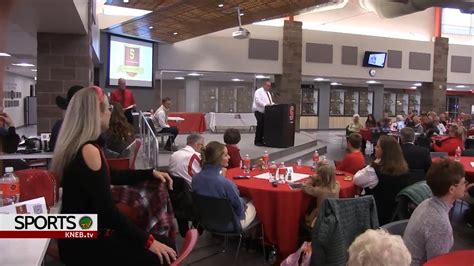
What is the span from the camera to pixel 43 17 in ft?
18.8

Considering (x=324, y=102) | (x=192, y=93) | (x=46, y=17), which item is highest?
(x=46, y=17)

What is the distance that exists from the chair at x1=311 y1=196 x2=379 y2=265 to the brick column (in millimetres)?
11963

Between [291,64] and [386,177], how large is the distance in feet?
37.4

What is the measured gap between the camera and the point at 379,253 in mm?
1648

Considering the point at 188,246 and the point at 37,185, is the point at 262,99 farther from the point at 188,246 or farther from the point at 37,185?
the point at 188,246

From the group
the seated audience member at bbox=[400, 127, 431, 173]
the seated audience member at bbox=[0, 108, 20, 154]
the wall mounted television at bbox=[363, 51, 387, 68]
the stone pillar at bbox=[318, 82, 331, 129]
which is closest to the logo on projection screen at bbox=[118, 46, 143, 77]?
the seated audience member at bbox=[0, 108, 20, 154]

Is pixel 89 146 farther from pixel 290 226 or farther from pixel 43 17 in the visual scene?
pixel 43 17

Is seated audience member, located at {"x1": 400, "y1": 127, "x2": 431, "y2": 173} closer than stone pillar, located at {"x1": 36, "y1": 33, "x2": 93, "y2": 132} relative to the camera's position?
Yes

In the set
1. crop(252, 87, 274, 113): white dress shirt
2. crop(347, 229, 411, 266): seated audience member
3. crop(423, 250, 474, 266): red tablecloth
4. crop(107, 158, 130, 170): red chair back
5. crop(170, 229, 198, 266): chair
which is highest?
crop(252, 87, 274, 113): white dress shirt

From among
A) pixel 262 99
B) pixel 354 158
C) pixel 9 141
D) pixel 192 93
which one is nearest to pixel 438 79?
pixel 192 93

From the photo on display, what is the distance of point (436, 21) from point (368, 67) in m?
4.21

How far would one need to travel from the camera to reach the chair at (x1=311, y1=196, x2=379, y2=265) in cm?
288

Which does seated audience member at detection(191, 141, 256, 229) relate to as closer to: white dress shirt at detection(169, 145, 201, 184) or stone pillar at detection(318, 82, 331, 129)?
white dress shirt at detection(169, 145, 201, 184)

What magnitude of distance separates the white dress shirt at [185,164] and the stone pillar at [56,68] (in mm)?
3616
